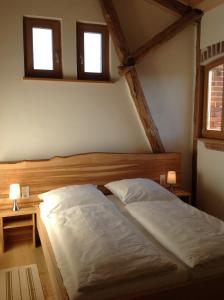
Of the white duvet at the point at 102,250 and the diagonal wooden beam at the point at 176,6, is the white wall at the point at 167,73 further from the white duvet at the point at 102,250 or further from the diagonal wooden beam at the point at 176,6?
the white duvet at the point at 102,250

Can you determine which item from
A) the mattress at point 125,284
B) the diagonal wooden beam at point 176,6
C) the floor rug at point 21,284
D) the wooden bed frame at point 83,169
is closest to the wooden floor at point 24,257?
the floor rug at point 21,284

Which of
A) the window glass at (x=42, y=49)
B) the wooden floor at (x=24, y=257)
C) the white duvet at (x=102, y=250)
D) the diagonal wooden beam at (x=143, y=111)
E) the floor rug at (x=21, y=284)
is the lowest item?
the floor rug at (x=21, y=284)

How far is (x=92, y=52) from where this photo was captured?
3.33 m

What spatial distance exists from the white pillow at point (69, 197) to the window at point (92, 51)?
1287mm

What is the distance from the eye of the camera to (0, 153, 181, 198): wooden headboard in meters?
2.99

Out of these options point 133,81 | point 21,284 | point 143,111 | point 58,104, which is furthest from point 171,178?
point 21,284

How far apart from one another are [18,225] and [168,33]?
8.68 feet

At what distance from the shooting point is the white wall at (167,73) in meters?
3.40

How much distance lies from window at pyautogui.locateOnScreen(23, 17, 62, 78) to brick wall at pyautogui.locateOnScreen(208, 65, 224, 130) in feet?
5.86

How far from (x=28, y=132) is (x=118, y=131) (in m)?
1.03

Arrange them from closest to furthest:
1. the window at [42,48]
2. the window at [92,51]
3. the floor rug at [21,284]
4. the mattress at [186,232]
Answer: the mattress at [186,232] < the floor rug at [21,284] < the window at [42,48] < the window at [92,51]

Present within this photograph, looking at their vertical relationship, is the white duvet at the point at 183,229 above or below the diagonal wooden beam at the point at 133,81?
below

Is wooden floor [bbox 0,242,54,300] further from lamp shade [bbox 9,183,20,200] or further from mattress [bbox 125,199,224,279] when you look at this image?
mattress [bbox 125,199,224,279]

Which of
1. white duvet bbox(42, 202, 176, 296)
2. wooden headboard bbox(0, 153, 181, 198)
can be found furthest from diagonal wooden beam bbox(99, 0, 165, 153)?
white duvet bbox(42, 202, 176, 296)
